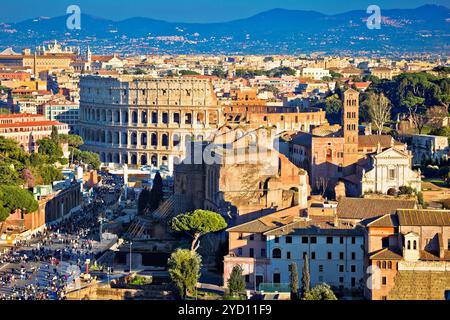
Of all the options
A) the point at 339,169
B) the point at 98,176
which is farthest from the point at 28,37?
the point at 339,169

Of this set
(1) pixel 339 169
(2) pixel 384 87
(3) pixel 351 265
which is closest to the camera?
(3) pixel 351 265

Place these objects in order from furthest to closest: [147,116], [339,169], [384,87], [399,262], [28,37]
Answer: [28,37] → [384,87] → [147,116] → [339,169] → [399,262]

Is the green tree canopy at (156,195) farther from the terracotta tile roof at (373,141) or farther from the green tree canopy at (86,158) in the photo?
the green tree canopy at (86,158)

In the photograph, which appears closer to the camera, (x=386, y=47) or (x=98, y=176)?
(x=98, y=176)

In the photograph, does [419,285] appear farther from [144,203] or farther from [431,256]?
Answer: [144,203]

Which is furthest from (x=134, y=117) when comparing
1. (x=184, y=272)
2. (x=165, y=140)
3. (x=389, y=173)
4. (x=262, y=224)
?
(x=184, y=272)

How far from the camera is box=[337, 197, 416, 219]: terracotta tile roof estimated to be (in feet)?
123

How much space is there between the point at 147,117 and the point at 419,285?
2376 inches

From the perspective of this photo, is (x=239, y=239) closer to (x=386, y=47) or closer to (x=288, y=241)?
(x=288, y=241)

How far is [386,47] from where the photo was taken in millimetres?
173375

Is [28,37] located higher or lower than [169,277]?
higher

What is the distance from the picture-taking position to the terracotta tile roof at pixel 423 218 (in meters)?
31.7

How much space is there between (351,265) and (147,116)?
2246 inches

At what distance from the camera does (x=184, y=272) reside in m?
33.4
